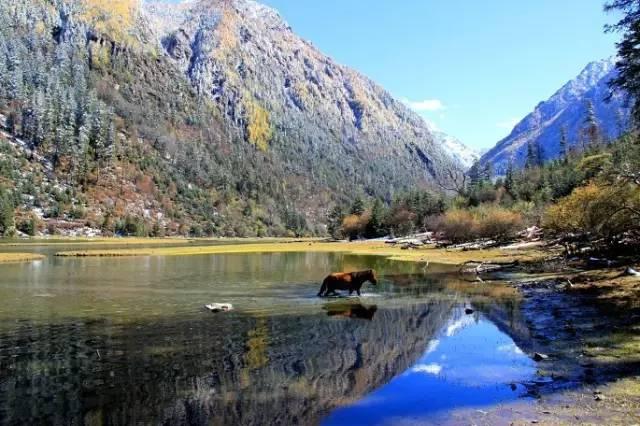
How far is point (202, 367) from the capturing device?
Result: 19.5m

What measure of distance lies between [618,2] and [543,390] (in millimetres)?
22860

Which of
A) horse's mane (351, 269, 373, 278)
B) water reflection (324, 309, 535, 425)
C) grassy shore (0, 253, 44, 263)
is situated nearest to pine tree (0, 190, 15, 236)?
grassy shore (0, 253, 44, 263)

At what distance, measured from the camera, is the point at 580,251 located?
60188mm

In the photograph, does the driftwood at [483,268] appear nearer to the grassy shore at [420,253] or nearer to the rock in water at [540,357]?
the grassy shore at [420,253]

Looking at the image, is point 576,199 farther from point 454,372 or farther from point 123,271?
point 123,271

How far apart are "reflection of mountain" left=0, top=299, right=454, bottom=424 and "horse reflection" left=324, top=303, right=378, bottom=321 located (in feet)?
5.36

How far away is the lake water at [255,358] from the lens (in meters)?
15.2

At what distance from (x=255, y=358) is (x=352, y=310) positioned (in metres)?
13.0

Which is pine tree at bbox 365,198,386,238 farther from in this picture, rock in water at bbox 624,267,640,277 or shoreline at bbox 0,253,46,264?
rock in water at bbox 624,267,640,277

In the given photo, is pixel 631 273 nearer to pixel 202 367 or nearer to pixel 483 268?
pixel 483 268

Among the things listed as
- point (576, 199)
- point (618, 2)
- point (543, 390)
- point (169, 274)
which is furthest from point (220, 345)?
point (576, 199)

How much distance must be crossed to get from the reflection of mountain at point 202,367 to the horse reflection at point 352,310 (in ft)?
5.36

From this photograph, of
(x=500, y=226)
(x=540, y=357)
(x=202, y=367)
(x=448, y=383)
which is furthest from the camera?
(x=500, y=226)

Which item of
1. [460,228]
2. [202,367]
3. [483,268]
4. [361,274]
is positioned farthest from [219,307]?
[460,228]
